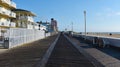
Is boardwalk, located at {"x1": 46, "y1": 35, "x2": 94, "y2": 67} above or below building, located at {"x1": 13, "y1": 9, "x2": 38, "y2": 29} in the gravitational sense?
below

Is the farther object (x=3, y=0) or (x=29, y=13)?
(x=29, y=13)

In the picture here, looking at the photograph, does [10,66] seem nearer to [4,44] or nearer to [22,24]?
[4,44]

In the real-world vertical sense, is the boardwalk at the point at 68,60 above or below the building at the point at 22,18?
below

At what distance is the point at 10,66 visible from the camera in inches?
527

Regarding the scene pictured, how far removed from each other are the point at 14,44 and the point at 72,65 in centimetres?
1909

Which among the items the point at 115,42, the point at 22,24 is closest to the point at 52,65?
the point at 115,42

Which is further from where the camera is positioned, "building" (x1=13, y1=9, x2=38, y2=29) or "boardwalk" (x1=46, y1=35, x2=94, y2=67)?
"building" (x1=13, y1=9, x2=38, y2=29)

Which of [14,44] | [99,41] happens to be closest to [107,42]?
[99,41]

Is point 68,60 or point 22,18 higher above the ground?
point 22,18

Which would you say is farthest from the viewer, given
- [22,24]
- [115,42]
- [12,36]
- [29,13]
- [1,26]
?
[29,13]

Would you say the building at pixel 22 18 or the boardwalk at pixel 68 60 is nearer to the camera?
the boardwalk at pixel 68 60

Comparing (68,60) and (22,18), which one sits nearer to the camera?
(68,60)

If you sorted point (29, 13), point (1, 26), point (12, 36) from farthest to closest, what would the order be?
point (29, 13), point (1, 26), point (12, 36)

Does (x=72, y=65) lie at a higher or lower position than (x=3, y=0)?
lower
